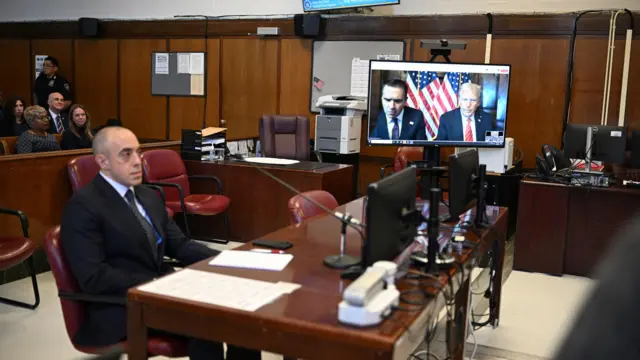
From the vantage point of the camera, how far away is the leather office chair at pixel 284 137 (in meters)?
6.20

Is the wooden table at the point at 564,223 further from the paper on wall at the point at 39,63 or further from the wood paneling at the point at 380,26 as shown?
the paper on wall at the point at 39,63

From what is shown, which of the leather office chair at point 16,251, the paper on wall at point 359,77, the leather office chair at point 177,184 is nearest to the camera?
the leather office chair at point 16,251

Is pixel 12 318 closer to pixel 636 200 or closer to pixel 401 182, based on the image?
pixel 401 182

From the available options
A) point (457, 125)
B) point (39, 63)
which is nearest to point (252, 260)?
point (457, 125)

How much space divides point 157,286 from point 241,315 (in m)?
0.36

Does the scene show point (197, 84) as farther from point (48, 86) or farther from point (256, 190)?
point (256, 190)

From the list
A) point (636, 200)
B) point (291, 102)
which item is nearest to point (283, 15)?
point (291, 102)

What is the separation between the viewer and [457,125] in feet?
13.7

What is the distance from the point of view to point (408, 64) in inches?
160

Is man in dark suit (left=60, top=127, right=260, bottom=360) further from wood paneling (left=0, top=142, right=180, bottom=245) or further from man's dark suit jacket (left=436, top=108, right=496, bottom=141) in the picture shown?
man's dark suit jacket (left=436, top=108, right=496, bottom=141)

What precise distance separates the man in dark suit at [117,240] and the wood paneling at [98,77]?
6894 mm

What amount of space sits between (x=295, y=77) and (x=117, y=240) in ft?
18.6

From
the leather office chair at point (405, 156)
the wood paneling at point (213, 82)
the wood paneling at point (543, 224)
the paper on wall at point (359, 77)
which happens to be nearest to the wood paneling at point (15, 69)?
the wood paneling at point (213, 82)

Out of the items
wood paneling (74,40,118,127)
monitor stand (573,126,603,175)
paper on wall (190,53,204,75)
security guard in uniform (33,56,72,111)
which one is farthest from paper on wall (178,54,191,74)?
monitor stand (573,126,603,175)
